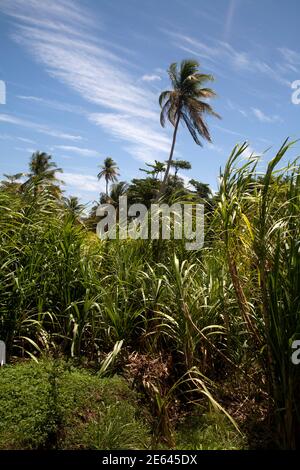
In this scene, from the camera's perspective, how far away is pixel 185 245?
13.2 ft

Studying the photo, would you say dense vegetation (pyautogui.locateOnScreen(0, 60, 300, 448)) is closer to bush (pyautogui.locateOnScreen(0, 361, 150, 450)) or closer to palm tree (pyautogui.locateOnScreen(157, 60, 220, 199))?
bush (pyautogui.locateOnScreen(0, 361, 150, 450))

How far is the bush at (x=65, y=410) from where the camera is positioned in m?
2.39

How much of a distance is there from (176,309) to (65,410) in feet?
3.68

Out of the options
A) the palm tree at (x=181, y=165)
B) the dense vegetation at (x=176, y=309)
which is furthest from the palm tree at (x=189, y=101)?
the dense vegetation at (x=176, y=309)

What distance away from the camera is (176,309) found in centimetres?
322

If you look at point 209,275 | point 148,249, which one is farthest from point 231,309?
point 148,249

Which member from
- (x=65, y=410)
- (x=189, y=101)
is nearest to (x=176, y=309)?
(x=65, y=410)

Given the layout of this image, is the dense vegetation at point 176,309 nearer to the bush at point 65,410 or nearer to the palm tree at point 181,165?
the bush at point 65,410

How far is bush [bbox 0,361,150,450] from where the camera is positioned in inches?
94.1

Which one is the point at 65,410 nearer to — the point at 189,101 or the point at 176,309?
the point at 176,309

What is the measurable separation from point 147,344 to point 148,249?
1072 mm

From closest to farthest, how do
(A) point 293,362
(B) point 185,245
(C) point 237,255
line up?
(A) point 293,362, (C) point 237,255, (B) point 185,245

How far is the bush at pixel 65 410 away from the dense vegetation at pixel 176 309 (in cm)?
2
